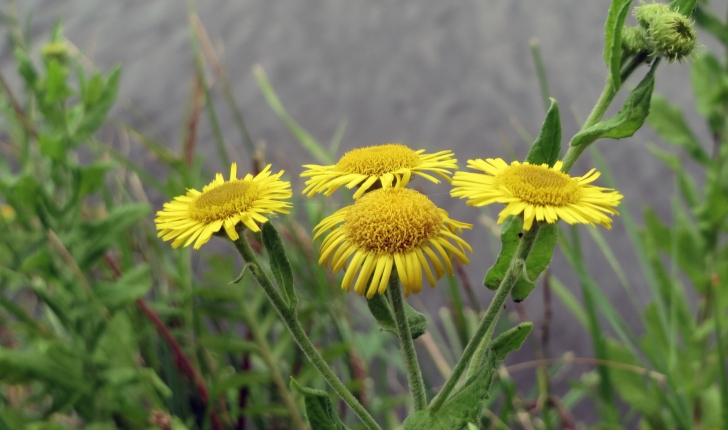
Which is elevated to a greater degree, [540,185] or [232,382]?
[540,185]

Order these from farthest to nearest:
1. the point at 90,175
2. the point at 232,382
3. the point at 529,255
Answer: the point at 90,175 < the point at 232,382 < the point at 529,255

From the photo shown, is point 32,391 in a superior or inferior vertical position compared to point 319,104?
inferior

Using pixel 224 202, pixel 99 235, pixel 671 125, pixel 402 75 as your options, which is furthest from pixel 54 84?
pixel 402 75

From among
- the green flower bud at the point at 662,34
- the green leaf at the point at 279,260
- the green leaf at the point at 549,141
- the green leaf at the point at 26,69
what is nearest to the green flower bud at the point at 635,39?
the green flower bud at the point at 662,34

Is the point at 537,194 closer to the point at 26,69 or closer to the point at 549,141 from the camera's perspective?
the point at 549,141

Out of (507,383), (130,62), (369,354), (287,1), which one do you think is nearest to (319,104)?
(287,1)

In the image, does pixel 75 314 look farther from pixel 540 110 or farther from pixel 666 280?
pixel 540 110
